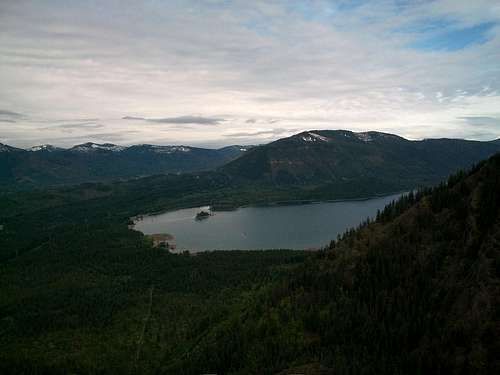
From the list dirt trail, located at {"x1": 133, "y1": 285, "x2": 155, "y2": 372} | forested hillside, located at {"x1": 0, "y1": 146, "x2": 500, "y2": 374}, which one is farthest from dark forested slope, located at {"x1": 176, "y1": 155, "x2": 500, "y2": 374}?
dirt trail, located at {"x1": 133, "y1": 285, "x2": 155, "y2": 372}

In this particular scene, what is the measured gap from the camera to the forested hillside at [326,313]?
227 ft

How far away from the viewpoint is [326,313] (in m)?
85.9

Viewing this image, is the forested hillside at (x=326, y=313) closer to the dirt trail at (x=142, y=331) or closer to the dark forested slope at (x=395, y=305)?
the dark forested slope at (x=395, y=305)

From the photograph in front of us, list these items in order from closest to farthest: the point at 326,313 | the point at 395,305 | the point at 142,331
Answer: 1. the point at 395,305
2. the point at 326,313
3. the point at 142,331

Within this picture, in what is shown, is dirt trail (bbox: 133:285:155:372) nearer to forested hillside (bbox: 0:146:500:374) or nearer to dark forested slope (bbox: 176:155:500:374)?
forested hillside (bbox: 0:146:500:374)

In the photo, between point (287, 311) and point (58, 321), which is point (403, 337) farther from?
point (58, 321)

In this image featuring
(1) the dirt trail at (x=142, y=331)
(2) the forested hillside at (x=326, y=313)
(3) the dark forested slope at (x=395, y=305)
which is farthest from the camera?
(1) the dirt trail at (x=142, y=331)

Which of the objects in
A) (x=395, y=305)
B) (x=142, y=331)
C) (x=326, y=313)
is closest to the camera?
(x=395, y=305)

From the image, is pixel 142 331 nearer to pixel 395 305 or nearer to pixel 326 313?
pixel 326 313

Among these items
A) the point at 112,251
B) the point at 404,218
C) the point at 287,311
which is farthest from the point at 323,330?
the point at 112,251

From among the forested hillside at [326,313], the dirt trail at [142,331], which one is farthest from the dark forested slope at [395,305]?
the dirt trail at [142,331]

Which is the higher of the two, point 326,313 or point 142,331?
point 326,313

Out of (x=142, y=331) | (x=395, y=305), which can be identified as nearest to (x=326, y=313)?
(x=395, y=305)

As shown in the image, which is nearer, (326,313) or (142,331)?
(326,313)
